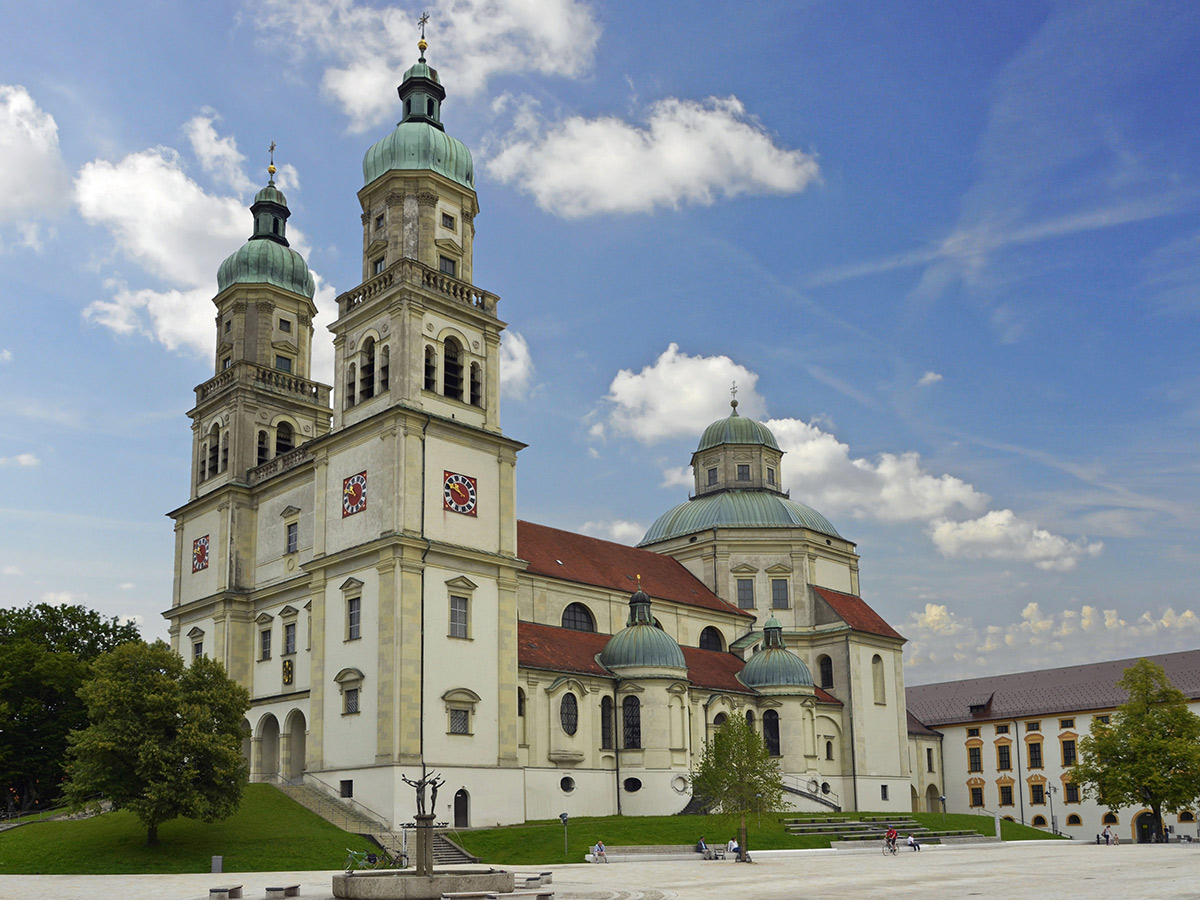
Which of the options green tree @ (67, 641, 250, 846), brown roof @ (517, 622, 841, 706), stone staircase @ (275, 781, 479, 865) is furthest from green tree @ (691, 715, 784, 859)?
green tree @ (67, 641, 250, 846)

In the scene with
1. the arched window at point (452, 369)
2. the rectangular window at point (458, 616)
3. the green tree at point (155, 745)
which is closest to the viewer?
the green tree at point (155, 745)

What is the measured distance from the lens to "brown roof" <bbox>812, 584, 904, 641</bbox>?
226 feet

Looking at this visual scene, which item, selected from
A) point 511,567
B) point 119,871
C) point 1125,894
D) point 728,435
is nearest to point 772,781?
point 511,567

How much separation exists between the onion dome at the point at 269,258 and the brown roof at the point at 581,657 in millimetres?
22866

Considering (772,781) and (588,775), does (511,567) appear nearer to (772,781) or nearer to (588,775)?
(588,775)

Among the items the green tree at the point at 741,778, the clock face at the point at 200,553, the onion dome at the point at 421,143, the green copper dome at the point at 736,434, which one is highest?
the onion dome at the point at 421,143

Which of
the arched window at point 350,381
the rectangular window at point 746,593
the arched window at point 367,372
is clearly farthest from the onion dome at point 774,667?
the arched window at point 350,381

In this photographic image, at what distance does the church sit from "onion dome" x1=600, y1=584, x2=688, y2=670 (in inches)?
4.6

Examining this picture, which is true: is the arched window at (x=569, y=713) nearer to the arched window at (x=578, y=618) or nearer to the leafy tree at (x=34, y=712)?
the arched window at (x=578, y=618)

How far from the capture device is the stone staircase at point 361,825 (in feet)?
129

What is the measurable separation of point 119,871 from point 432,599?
14.8 m

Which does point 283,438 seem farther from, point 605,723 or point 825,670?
point 825,670

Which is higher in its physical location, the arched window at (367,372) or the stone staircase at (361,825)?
the arched window at (367,372)

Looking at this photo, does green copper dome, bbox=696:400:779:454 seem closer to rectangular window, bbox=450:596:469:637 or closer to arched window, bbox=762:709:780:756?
arched window, bbox=762:709:780:756
